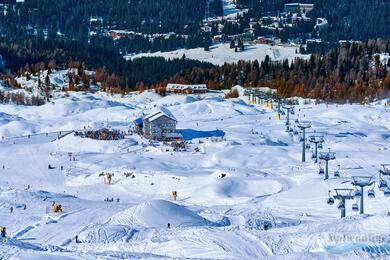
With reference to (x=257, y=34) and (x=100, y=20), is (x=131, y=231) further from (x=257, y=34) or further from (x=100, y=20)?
(x=100, y=20)

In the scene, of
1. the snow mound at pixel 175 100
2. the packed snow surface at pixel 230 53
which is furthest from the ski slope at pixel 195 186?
the packed snow surface at pixel 230 53

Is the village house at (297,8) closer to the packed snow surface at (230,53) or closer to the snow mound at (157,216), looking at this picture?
the packed snow surface at (230,53)

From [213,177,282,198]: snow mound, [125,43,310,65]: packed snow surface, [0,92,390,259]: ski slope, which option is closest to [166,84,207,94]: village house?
[0,92,390,259]: ski slope

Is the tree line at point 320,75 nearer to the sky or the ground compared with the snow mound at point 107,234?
nearer to the ground

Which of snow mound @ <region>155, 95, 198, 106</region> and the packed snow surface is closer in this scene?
snow mound @ <region>155, 95, 198, 106</region>

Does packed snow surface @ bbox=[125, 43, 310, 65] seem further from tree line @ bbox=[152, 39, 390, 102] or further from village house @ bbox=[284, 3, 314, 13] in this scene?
village house @ bbox=[284, 3, 314, 13]

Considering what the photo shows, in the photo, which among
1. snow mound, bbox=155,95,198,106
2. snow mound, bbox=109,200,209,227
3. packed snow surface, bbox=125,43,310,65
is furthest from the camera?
packed snow surface, bbox=125,43,310,65

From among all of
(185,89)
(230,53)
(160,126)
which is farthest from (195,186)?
(230,53)

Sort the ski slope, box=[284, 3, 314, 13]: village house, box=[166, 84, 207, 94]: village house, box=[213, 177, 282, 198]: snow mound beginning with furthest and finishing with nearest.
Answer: box=[284, 3, 314, 13]: village house
box=[166, 84, 207, 94]: village house
box=[213, 177, 282, 198]: snow mound
the ski slope
